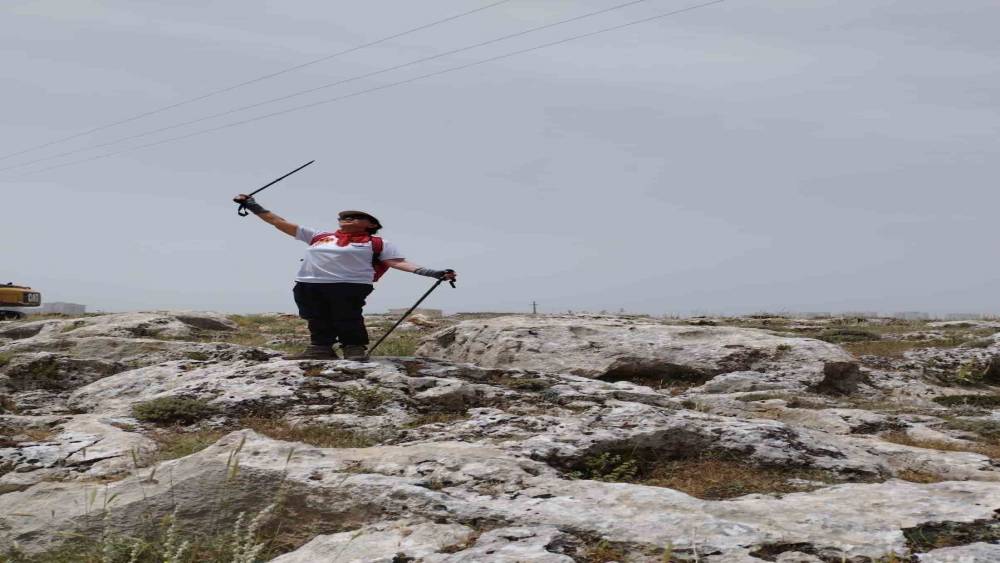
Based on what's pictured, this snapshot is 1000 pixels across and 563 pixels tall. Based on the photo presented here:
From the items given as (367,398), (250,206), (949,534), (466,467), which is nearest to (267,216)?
(250,206)

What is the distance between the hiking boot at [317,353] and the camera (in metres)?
9.82

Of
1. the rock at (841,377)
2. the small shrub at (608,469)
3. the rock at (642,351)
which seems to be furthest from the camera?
the rock at (642,351)

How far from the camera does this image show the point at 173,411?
7.75 m

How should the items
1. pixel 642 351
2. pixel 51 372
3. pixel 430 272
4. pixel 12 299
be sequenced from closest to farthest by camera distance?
1. pixel 430 272
2. pixel 51 372
3. pixel 642 351
4. pixel 12 299

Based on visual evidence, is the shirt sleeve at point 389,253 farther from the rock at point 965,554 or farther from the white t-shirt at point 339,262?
the rock at point 965,554

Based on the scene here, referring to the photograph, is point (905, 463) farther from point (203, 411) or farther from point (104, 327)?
point (104, 327)

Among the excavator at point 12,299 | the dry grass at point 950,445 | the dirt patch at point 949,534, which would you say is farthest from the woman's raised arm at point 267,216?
the excavator at point 12,299

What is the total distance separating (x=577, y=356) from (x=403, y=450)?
7.04 meters

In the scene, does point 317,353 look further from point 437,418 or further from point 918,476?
point 918,476

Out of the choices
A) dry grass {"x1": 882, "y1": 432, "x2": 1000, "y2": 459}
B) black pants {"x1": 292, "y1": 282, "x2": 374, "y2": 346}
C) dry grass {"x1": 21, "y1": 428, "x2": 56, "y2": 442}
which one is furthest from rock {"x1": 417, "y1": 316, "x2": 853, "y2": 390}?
dry grass {"x1": 21, "y1": 428, "x2": 56, "y2": 442}

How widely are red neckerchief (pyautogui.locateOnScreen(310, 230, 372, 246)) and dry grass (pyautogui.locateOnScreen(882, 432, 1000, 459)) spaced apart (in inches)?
246

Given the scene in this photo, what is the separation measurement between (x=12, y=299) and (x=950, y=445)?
37.3 metres

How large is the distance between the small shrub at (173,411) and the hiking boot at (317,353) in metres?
1.96

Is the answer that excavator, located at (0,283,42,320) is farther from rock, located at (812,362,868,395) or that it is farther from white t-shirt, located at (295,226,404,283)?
rock, located at (812,362,868,395)
